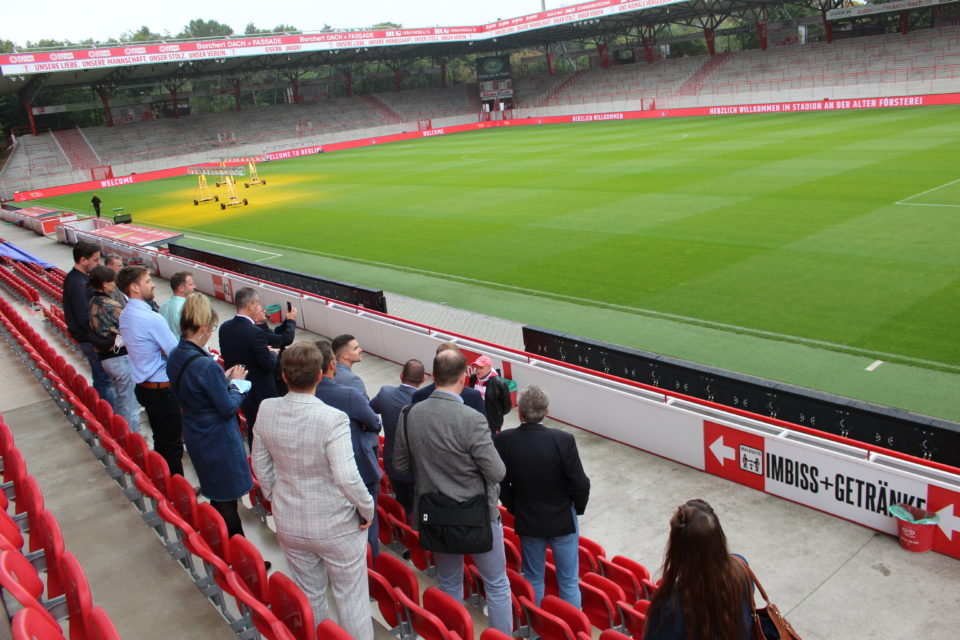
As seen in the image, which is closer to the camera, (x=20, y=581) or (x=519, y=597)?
(x=20, y=581)

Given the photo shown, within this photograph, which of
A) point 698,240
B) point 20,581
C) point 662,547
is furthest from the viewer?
point 698,240

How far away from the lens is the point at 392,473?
503cm

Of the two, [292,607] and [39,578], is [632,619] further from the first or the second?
[39,578]

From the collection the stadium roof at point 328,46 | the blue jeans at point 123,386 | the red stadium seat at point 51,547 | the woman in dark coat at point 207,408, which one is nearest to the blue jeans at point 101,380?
the blue jeans at point 123,386

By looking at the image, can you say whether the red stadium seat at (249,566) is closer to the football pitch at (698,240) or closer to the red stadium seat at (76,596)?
the red stadium seat at (76,596)

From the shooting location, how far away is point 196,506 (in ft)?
17.5

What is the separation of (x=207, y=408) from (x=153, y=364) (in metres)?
1.52

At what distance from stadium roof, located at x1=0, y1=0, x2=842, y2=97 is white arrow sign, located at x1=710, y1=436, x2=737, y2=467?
46399mm

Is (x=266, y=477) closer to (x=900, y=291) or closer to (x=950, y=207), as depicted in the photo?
(x=900, y=291)

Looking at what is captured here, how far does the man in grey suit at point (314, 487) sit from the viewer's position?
4031 mm

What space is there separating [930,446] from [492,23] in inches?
2399

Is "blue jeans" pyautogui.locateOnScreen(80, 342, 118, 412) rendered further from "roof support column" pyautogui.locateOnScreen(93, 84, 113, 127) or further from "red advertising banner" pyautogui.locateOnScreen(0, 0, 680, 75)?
"roof support column" pyautogui.locateOnScreen(93, 84, 113, 127)

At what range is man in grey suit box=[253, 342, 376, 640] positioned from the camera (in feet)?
13.2

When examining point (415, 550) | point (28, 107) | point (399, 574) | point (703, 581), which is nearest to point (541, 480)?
point (399, 574)
